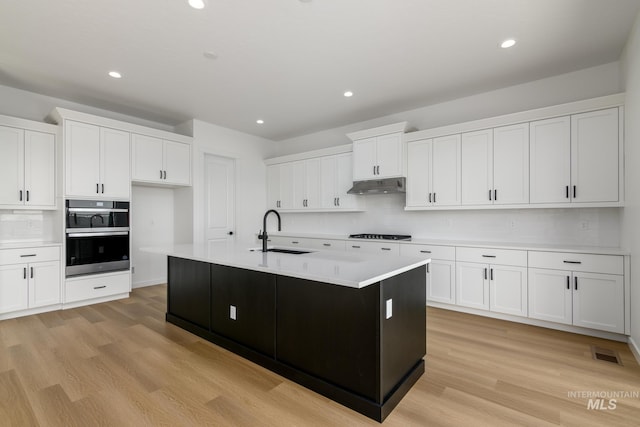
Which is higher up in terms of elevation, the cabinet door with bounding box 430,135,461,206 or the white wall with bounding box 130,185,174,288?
the cabinet door with bounding box 430,135,461,206

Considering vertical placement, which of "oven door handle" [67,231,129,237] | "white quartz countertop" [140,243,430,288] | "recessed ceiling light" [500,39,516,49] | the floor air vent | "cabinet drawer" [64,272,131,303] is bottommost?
the floor air vent

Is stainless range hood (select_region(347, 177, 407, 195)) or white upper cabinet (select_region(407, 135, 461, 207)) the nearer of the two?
white upper cabinet (select_region(407, 135, 461, 207))

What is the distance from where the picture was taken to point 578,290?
2.98 m

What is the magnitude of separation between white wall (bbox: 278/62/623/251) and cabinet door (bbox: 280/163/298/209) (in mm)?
1130

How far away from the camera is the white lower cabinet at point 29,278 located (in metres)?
3.45

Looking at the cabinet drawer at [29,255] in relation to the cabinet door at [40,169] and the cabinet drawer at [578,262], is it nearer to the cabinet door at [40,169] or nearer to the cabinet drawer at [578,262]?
the cabinet door at [40,169]

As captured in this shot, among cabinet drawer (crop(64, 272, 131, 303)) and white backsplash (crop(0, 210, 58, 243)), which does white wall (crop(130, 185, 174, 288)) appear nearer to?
cabinet drawer (crop(64, 272, 131, 303))

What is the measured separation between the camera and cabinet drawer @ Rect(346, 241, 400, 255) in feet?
13.7

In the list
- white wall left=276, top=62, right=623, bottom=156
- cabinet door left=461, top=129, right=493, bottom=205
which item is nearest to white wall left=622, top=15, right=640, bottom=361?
white wall left=276, top=62, right=623, bottom=156

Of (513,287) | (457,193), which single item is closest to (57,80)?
(457,193)

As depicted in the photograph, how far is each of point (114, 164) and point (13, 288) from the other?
6.14 ft

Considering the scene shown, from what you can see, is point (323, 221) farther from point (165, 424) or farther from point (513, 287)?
point (165, 424)

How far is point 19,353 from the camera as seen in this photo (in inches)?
103

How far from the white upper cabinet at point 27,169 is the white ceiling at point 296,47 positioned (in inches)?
26.7
